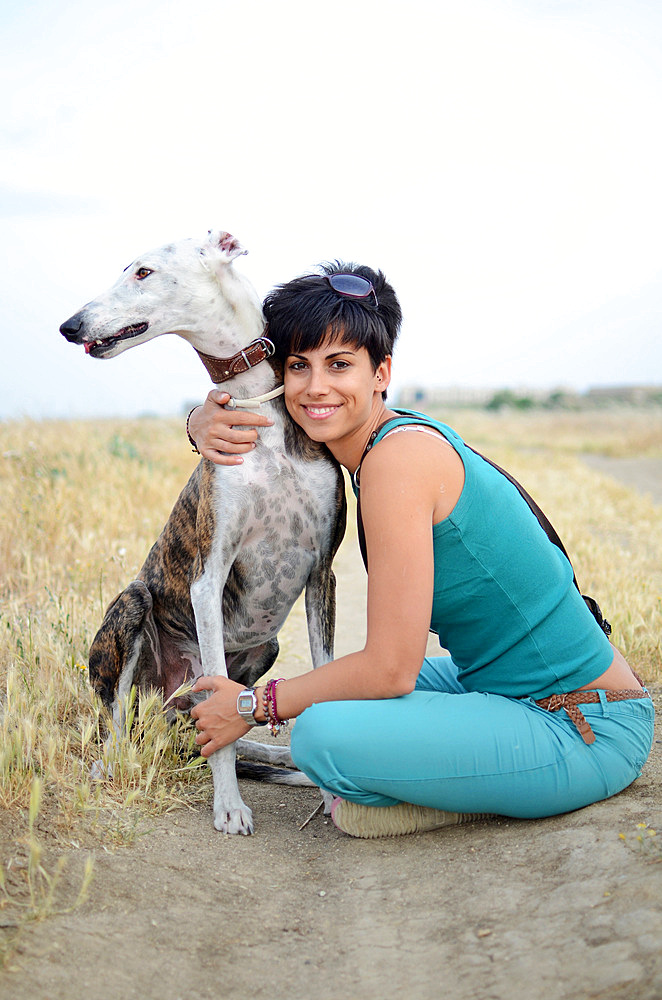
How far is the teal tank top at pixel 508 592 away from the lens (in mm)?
2736

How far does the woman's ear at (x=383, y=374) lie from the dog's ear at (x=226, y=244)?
28.8 inches

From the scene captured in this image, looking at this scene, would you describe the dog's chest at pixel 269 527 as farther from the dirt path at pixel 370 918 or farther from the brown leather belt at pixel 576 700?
the brown leather belt at pixel 576 700

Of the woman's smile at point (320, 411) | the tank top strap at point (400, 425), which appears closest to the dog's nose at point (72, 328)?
the woman's smile at point (320, 411)

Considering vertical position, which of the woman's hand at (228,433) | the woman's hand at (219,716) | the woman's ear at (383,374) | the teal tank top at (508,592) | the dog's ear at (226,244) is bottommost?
the woman's hand at (219,716)

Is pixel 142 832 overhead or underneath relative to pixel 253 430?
underneath

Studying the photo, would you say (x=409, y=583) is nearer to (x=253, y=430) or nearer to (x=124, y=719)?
(x=253, y=430)

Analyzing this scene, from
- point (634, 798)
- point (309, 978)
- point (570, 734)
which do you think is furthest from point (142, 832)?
point (634, 798)

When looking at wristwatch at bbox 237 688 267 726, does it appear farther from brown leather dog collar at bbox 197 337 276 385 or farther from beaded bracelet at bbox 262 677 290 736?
brown leather dog collar at bbox 197 337 276 385

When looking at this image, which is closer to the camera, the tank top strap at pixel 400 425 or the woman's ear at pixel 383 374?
the tank top strap at pixel 400 425

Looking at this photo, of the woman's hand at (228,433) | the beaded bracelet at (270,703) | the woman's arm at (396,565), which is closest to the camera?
the woman's arm at (396,565)

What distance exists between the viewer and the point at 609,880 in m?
2.20

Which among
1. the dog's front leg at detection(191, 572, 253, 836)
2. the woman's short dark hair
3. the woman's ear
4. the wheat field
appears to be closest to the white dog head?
the woman's short dark hair

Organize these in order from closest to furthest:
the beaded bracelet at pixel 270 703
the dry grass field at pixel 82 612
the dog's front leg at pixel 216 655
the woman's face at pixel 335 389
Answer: the dry grass field at pixel 82 612 < the beaded bracelet at pixel 270 703 < the woman's face at pixel 335 389 < the dog's front leg at pixel 216 655

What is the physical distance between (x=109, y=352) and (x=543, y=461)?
14.2 metres
